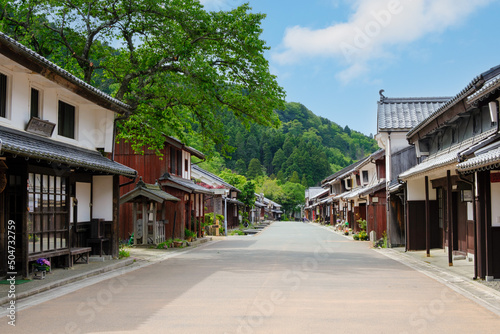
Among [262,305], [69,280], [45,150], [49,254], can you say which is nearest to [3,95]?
[45,150]

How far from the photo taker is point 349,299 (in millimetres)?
9500

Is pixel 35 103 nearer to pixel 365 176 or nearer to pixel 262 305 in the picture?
pixel 262 305

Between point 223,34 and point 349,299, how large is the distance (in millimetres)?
13444

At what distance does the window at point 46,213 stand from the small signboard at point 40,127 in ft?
3.81

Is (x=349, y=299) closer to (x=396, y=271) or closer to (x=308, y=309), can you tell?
(x=308, y=309)

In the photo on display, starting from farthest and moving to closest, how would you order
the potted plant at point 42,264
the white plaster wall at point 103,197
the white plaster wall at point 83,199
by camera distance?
the white plaster wall at point 103,197
the white plaster wall at point 83,199
the potted plant at point 42,264

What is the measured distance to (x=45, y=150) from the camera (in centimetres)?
1170

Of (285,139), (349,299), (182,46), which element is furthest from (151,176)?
(285,139)

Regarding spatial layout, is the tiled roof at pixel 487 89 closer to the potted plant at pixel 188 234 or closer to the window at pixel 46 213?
the window at pixel 46 213

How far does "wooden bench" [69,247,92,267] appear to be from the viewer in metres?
14.3

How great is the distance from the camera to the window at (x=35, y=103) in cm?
1324

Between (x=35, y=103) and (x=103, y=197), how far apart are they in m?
4.83

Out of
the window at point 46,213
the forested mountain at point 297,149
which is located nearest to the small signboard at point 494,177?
the window at point 46,213

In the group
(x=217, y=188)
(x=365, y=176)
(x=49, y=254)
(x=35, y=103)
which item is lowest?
(x=49, y=254)
